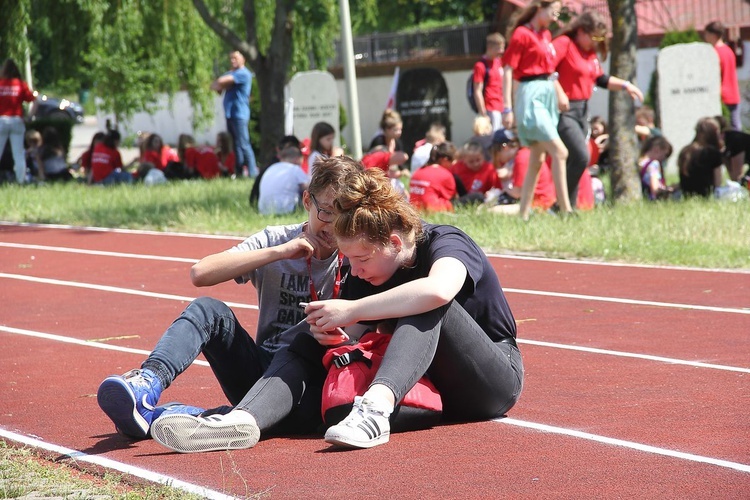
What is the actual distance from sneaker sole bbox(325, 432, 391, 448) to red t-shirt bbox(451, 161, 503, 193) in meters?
9.28

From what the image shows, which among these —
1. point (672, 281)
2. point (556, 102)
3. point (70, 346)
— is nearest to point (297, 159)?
point (556, 102)

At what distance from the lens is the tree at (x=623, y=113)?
43.9 feet

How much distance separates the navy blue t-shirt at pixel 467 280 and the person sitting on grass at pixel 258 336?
0.23 m

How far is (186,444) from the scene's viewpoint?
4516mm

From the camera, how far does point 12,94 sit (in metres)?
20.3

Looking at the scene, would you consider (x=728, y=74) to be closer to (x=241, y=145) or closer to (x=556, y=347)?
(x=241, y=145)

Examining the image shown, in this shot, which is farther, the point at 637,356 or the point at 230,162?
the point at 230,162

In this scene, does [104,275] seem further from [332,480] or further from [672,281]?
[332,480]

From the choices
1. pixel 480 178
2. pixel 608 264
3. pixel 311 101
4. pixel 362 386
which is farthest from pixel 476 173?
pixel 362 386

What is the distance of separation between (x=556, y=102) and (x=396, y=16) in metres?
44.2

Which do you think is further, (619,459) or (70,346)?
(70,346)

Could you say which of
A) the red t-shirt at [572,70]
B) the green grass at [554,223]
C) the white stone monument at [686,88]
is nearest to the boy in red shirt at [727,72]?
the white stone monument at [686,88]

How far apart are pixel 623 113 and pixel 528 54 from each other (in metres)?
2.25

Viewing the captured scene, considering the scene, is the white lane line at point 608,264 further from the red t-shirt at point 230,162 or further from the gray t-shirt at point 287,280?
the red t-shirt at point 230,162
